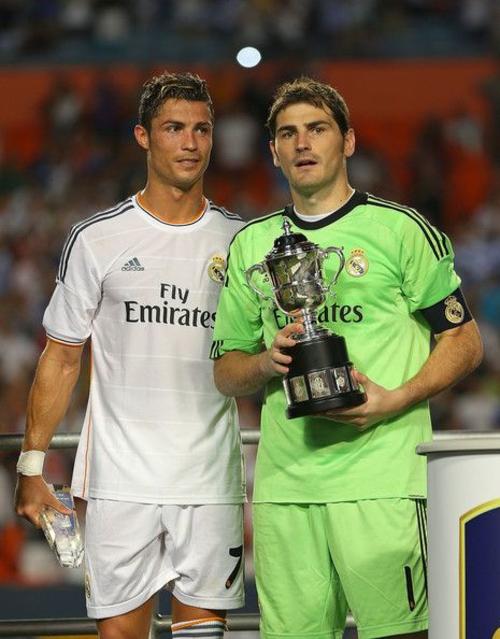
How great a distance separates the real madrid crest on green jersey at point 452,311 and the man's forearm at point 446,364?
0.07 ft

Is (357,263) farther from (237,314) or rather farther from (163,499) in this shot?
(163,499)

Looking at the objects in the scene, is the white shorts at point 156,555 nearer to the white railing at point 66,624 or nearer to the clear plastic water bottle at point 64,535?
the clear plastic water bottle at point 64,535

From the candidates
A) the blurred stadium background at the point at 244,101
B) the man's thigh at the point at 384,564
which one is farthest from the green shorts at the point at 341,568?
the blurred stadium background at the point at 244,101

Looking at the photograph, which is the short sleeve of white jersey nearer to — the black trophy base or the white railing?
the white railing

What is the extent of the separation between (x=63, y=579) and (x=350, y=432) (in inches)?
181

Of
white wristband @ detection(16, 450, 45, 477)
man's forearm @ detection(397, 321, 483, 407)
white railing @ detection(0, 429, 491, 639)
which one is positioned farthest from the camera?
white railing @ detection(0, 429, 491, 639)

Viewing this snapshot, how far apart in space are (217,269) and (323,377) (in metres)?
0.71

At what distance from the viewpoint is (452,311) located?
332 cm

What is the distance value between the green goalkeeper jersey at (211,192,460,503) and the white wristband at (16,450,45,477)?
669mm

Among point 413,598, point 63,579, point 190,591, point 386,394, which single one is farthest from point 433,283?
point 63,579

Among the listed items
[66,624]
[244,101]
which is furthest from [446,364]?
[244,101]

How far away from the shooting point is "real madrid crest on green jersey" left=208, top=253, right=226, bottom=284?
371 centimetres

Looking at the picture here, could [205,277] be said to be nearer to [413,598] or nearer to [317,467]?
[317,467]

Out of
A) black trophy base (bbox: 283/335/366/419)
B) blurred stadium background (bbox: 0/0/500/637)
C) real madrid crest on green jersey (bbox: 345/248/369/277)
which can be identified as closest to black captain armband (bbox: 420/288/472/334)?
real madrid crest on green jersey (bbox: 345/248/369/277)
